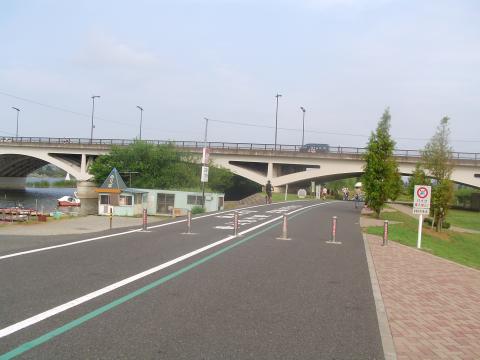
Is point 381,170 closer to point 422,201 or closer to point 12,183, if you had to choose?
point 422,201

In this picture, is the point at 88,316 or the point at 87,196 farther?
the point at 87,196

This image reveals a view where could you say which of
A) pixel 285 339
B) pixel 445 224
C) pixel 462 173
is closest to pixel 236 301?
pixel 285 339

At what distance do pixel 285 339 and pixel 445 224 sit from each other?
2987 centimetres

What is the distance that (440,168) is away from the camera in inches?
1094

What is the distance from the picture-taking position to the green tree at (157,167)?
50.7 meters

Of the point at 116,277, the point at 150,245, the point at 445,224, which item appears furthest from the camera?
the point at 445,224

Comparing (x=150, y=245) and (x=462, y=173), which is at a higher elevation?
(x=462, y=173)

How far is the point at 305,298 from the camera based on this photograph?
24.6ft

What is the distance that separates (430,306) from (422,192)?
9869mm

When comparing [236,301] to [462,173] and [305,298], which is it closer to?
[305,298]

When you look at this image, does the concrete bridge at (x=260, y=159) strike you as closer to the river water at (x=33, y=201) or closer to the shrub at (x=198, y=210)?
the river water at (x=33, y=201)

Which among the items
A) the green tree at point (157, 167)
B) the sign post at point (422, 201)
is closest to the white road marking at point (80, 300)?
the sign post at point (422, 201)

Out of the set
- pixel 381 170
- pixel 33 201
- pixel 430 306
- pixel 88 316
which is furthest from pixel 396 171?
pixel 33 201

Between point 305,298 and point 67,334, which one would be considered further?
point 305,298
